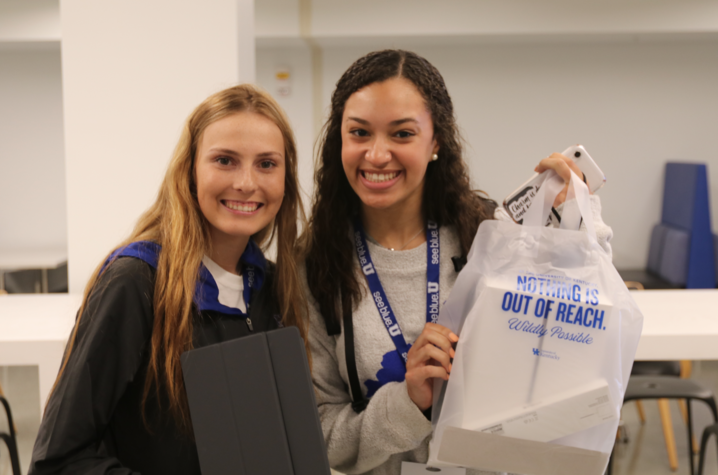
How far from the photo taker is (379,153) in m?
1.01

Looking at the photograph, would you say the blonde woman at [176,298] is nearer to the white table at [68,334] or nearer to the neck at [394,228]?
the neck at [394,228]

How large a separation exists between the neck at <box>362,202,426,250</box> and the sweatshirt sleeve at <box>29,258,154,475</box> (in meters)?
0.51

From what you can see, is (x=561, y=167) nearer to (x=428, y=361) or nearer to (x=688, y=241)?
(x=428, y=361)

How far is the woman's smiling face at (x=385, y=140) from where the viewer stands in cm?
103

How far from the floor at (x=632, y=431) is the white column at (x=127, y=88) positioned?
61.7 inches

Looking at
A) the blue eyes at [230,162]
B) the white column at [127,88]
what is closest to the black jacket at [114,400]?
the blue eyes at [230,162]

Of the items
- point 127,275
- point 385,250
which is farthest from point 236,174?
point 385,250

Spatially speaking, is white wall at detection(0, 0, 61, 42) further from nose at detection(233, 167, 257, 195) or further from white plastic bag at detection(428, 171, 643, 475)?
white plastic bag at detection(428, 171, 643, 475)

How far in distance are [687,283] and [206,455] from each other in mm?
5317

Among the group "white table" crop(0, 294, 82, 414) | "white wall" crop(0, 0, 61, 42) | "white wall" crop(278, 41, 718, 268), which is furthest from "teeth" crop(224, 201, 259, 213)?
"white wall" crop(0, 0, 61, 42)

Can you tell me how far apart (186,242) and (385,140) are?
17.0 inches

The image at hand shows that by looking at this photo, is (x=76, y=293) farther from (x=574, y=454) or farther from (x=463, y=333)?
(x=574, y=454)

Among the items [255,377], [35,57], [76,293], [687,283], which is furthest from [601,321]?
[35,57]

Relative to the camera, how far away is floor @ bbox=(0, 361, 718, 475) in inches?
109
